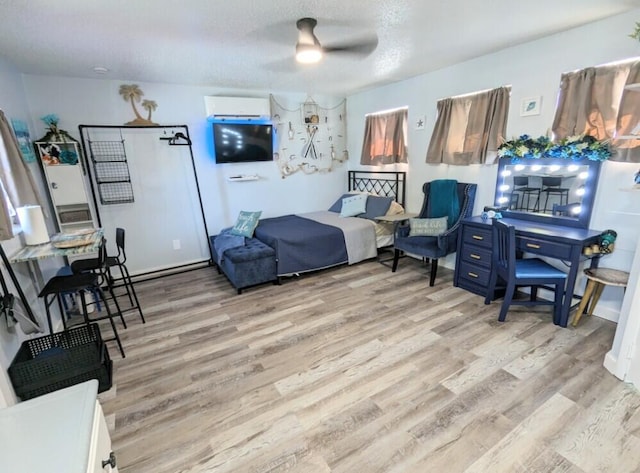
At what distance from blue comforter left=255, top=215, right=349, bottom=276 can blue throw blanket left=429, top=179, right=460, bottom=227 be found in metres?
1.21

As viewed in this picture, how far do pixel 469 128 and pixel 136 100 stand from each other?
3.96m

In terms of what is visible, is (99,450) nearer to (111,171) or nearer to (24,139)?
(24,139)

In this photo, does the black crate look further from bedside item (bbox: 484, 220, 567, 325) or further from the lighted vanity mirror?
the lighted vanity mirror

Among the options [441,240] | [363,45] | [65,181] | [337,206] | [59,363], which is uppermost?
[363,45]

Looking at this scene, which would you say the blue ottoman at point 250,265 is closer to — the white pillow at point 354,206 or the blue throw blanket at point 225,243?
the blue throw blanket at point 225,243

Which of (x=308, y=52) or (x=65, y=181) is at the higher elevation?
(x=308, y=52)

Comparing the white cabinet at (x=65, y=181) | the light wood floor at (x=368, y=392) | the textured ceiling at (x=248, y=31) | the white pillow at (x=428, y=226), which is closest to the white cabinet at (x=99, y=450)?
the light wood floor at (x=368, y=392)

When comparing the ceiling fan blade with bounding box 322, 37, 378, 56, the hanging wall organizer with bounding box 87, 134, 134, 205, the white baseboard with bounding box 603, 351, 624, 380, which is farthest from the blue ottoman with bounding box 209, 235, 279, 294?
the white baseboard with bounding box 603, 351, 624, 380

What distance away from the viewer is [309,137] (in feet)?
16.8

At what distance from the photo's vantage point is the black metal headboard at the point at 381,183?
15.1 feet

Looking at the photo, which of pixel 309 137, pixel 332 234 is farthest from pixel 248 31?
pixel 309 137

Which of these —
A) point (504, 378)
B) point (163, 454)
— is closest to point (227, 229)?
point (163, 454)

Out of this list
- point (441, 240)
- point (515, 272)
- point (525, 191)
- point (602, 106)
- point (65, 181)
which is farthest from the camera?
point (441, 240)

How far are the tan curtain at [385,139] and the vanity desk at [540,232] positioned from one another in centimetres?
148
